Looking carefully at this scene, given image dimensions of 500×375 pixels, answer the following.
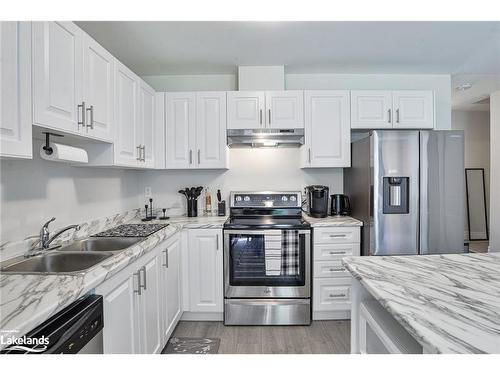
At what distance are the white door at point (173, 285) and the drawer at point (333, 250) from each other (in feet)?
4.08

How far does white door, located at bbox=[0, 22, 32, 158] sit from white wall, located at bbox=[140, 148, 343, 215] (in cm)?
193

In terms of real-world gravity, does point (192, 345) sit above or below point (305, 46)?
below

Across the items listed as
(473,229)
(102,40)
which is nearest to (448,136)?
(102,40)

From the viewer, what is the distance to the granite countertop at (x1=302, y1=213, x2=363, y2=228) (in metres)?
2.34

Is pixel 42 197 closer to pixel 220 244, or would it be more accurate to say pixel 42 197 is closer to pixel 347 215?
pixel 220 244

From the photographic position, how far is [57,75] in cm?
129

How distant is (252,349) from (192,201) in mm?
1544

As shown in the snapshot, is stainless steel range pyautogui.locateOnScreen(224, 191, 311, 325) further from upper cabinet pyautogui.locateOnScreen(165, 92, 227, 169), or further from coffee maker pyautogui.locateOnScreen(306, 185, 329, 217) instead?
upper cabinet pyautogui.locateOnScreen(165, 92, 227, 169)

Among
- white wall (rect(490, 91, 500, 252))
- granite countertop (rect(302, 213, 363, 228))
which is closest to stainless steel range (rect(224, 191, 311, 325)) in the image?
granite countertop (rect(302, 213, 363, 228))

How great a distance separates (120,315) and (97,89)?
1361mm

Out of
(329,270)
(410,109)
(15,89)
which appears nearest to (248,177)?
(329,270)

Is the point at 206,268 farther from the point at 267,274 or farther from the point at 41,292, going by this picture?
the point at 41,292
